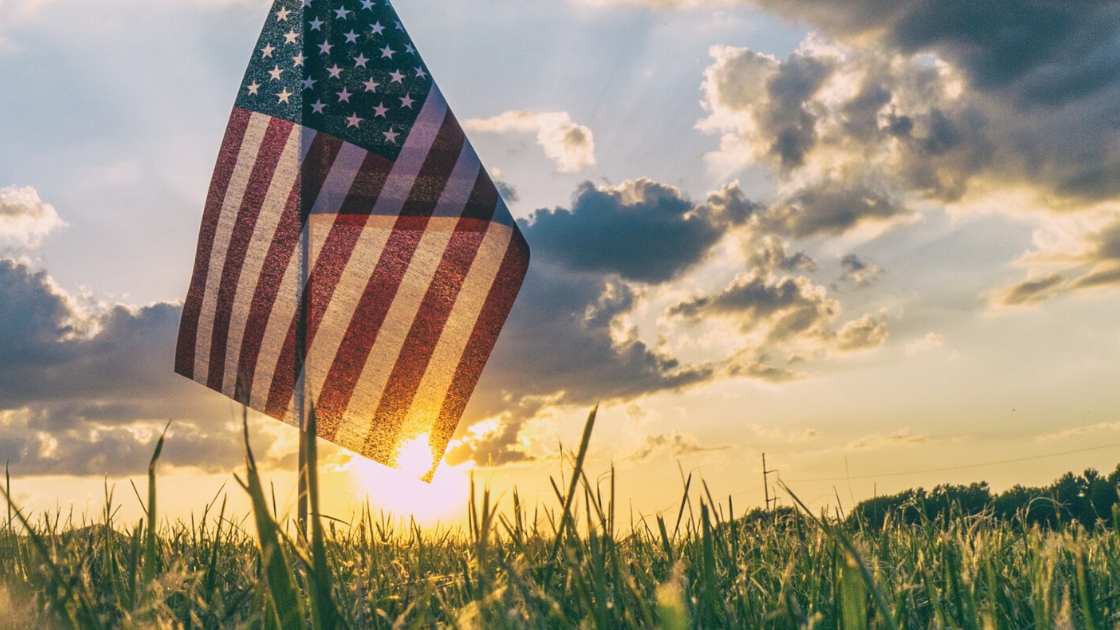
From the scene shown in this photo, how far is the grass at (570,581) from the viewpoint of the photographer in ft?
3.98

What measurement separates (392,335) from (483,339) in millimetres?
874

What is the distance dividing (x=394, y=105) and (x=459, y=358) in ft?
8.28

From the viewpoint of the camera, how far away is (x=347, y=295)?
773 centimetres

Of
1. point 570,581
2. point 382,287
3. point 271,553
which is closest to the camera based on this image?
point 271,553

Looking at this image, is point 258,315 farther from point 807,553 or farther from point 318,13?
point 807,553

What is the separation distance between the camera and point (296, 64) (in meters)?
7.96

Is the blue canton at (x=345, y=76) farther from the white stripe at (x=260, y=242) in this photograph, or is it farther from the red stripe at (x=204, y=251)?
the red stripe at (x=204, y=251)

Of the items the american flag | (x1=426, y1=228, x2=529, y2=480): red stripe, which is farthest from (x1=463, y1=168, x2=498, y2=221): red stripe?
(x1=426, y1=228, x2=529, y2=480): red stripe

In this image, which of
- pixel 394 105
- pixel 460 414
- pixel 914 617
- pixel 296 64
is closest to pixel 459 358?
pixel 460 414

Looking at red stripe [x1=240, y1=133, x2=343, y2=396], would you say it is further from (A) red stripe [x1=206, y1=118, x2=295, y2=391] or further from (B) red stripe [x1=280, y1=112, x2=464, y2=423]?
A: (B) red stripe [x1=280, y1=112, x2=464, y2=423]

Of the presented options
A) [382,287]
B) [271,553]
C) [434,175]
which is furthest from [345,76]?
[271,553]

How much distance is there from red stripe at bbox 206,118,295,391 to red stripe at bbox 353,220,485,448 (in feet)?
5.27

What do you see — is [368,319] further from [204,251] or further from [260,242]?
[204,251]

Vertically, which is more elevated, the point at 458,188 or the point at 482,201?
the point at 458,188
